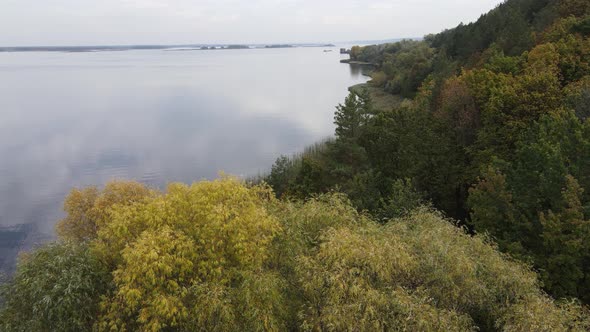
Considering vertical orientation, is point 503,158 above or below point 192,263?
below

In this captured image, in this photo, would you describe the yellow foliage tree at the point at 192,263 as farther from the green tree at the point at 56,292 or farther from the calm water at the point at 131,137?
the calm water at the point at 131,137

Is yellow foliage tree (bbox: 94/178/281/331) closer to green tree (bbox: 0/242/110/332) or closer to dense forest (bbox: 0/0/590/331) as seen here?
dense forest (bbox: 0/0/590/331)

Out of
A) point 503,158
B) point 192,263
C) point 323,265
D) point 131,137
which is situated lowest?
point 131,137

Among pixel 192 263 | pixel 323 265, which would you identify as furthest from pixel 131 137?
pixel 323 265

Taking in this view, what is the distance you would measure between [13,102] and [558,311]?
123473 millimetres

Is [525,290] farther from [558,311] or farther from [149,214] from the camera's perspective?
[149,214]

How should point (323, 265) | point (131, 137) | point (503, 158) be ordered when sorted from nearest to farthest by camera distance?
point (323, 265)
point (503, 158)
point (131, 137)

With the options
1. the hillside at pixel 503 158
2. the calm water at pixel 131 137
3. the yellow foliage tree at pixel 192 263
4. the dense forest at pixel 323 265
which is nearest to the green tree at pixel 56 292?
the dense forest at pixel 323 265

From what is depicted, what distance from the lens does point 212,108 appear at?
100625 millimetres

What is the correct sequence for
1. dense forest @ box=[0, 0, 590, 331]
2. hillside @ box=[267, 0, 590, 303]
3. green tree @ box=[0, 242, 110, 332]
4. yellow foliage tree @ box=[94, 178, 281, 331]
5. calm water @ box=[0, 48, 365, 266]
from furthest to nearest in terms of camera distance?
calm water @ box=[0, 48, 365, 266]
hillside @ box=[267, 0, 590, 303]
green tree @ box=[0, 242, 110, 332]
yellow foliage tree @ box=[94, 178, 281, 331]
dense forest @ box=[0, 0, 590, 331]

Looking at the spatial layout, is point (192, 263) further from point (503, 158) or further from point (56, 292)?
point (503, 158)

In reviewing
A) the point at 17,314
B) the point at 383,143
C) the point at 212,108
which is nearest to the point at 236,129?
the point at 212,108

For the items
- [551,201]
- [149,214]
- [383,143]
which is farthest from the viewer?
→ [383,143]

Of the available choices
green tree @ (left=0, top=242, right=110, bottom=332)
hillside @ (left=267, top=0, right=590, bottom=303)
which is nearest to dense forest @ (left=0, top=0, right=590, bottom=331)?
green tree @ (left=0, top=242, right=110, bottom=332)
